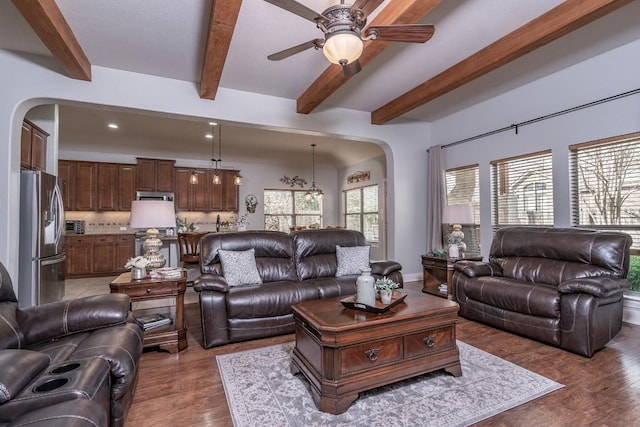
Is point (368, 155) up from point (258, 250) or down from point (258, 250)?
up

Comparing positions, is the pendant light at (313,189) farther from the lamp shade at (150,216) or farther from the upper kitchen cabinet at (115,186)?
the lamp shade at (150,216)

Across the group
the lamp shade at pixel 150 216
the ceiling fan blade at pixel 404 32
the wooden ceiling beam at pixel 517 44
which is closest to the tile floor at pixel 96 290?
the lamp shade at pixel 150 216

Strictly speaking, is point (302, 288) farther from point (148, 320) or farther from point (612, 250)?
point (612, 250)

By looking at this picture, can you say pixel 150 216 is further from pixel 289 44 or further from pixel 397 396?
pixel 397 396

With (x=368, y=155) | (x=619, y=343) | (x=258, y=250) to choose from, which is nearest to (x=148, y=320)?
(x=258, y=250)

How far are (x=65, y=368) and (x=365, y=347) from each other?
1530mm

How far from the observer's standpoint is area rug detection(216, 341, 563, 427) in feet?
5.95

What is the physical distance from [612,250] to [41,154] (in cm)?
655

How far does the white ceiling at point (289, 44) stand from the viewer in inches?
106

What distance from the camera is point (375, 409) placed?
1905 mm

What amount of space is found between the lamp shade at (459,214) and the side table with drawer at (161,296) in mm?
3444

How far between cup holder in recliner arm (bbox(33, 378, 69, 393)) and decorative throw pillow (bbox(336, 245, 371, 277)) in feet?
9.21

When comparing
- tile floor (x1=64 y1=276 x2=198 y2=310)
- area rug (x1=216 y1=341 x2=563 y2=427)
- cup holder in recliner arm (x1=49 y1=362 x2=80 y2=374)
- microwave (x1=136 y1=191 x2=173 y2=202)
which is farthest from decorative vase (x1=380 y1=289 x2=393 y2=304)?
microwave (x1=136 y1=191 x2=173 y2=202)

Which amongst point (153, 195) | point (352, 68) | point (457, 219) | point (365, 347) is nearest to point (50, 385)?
point (365, 347)
